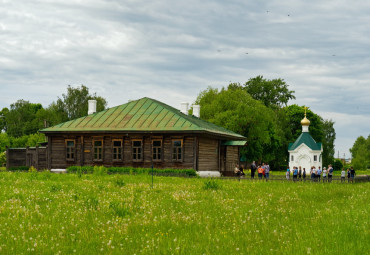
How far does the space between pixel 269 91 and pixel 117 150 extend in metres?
61.4

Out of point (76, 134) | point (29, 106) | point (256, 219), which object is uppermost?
point (29, 106)

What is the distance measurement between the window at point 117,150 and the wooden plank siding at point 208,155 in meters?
8.18

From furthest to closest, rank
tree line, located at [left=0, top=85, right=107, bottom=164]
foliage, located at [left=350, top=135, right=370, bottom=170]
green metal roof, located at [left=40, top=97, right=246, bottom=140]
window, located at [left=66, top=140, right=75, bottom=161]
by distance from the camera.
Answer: foliage, located at [left=350, top=135, right=370, bottom=170]
tree line, located at [left=0, top=85, right=107, bottom=164]
window, located at [left=66, top=140, right=75, bottom=161]
green metal roof, located at [left=40, top=97, right=246, bottom=140]

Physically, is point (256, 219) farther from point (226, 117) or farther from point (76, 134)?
point (226, 117)

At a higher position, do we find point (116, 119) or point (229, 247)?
point (116, 119)

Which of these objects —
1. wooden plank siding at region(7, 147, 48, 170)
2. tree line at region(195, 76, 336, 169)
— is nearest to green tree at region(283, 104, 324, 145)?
tree line at region(195, 76, 336, 169)

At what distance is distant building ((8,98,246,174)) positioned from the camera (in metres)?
42.2

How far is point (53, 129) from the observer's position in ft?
152

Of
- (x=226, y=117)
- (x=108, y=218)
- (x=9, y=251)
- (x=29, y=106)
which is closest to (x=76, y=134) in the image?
(x=226, y=117)

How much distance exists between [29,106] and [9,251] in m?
111

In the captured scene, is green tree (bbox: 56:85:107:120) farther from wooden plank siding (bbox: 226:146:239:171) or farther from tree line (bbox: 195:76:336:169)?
wooden plank siding (bbox: 226:146:239:171)

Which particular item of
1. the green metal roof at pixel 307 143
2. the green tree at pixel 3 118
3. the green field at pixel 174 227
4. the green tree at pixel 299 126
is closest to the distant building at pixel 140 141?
the green field at pixel 174 227

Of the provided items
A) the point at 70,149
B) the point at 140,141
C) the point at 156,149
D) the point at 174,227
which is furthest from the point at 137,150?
the point at 174,227

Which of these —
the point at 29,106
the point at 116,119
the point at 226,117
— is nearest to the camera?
the point at 116,119
